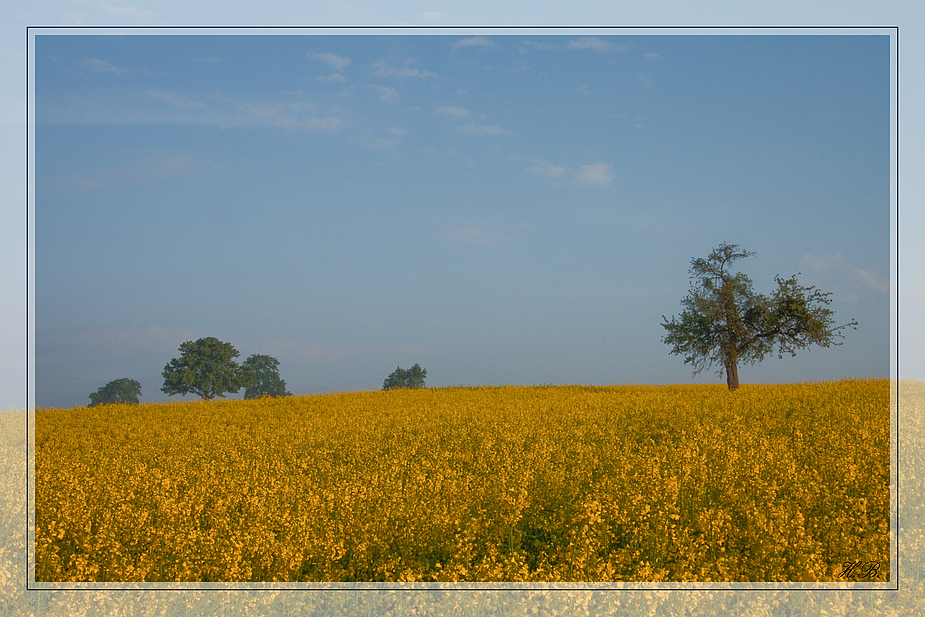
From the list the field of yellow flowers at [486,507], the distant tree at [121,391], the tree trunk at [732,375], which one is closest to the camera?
the field of yellow flowers at [486,507]

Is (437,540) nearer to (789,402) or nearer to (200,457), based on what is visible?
(200,457)

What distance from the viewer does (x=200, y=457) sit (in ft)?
43.8

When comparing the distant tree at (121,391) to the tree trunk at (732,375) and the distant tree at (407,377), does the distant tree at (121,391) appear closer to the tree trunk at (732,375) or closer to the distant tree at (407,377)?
the distant tree at (407,377)

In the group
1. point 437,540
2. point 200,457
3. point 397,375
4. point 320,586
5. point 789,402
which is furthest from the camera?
point 397,375

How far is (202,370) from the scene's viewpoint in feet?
180

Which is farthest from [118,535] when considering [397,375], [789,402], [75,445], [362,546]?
[397,375]

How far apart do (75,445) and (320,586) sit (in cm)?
1493

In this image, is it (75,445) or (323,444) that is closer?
(323,444)

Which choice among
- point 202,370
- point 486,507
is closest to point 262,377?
point 202,370

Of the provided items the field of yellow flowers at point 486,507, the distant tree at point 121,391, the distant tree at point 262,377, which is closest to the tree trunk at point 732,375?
the field of yellow flowers at point 486,507

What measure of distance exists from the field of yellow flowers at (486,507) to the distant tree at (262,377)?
46715 millimetres

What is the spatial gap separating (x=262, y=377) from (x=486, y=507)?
60494 millimetres

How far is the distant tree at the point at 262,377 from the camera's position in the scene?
2354 inches

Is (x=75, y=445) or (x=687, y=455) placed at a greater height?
(x=687, y=455)
